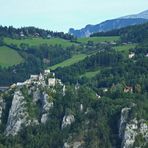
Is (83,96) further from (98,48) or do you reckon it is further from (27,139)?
(98,48)

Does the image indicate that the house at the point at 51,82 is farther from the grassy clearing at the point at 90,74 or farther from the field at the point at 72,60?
the field at the point at 72,60

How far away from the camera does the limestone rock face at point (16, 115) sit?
99500 millimetres

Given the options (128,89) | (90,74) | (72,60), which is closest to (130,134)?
(128,89)

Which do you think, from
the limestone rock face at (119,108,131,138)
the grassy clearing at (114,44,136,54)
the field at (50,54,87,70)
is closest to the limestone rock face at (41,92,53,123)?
the limestone rock face at (119,108,131,138)

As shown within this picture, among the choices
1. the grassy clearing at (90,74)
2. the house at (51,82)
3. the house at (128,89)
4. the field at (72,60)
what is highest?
the house at (51,82)

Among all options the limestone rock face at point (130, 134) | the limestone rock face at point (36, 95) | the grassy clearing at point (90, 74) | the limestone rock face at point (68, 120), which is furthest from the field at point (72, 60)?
the limestone rock face at point (130, 134)

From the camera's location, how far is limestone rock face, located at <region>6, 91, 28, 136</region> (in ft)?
326

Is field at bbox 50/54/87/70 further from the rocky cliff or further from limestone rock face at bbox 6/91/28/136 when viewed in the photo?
limestone rock face at bbox 6/91/28/136

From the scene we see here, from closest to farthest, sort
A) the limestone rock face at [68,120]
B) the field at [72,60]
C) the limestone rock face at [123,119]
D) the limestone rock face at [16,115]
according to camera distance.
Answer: the limestone rock face at [123,119] < the limestone rock face at [68,120] < the limestone rock face at [16,115] < the field at [72,60]

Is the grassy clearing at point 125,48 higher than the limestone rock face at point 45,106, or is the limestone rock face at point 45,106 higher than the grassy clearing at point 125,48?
the limestone rock face at point 45,106

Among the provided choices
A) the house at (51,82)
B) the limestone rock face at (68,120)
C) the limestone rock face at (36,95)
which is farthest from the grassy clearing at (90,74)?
the limestone rock face at (68,120)

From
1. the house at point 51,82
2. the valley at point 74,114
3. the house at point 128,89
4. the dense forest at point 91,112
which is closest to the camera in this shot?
the valley at point 74,114

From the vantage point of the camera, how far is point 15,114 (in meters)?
101

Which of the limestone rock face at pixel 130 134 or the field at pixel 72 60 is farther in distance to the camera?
the field at pixel 72 60
